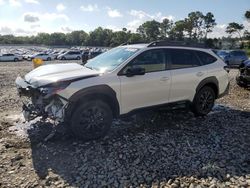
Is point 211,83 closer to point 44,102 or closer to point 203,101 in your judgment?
point 203,101

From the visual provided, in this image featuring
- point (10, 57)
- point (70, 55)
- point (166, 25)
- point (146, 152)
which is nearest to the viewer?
point (146, 152)

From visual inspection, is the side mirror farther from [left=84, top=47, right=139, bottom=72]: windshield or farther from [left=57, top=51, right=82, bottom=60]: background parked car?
[left=57, top=51, right=82, bottom=60]: background parked car

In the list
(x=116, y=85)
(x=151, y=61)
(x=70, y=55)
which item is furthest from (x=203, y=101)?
(x=70, y=55)

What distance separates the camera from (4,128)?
6559 mm

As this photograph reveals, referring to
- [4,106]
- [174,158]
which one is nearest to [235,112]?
[174,158]

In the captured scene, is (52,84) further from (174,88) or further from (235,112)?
(235,112)

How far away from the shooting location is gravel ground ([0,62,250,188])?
4.41 m

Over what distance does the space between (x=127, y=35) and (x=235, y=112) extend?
104 metres

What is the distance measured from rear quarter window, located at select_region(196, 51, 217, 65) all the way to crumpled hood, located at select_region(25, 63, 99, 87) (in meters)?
2.85

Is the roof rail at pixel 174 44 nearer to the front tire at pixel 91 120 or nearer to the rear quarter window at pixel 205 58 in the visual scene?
the rear quarter window at pixel 205 58

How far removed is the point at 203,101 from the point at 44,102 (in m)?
3.91

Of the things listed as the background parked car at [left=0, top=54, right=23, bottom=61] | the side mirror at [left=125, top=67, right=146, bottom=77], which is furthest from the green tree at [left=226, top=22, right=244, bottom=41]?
the side mirror at [left=125, top=67, right=146, bottom=77]

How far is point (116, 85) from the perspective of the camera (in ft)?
18.9

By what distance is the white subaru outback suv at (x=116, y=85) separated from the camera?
5.44m
